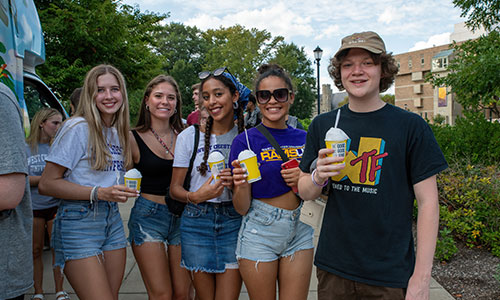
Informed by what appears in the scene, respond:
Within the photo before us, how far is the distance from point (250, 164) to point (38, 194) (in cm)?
293

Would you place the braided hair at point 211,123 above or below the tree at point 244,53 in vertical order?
below

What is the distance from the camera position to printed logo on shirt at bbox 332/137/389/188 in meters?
1.98

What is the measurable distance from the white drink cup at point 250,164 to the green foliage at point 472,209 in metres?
3.83

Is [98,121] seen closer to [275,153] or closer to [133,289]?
[275,153]

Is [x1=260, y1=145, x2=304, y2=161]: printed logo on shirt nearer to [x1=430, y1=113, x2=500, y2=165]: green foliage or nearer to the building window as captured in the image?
[x1=430, y1=113, x2=500, y2=165]: green foliage

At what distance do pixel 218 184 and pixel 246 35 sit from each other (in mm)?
40029

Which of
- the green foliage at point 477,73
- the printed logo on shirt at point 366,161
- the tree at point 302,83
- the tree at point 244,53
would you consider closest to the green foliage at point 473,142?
the green foliage at point 477,73

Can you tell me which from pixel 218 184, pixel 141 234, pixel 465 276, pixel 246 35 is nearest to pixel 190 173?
pixel 218 184

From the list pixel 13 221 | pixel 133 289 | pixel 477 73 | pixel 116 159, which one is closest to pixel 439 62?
pixel 477 73

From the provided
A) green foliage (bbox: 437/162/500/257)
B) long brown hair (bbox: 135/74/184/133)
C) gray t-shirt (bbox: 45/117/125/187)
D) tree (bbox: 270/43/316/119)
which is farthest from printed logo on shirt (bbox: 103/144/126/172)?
tree (bbox: 270/43/316/119)

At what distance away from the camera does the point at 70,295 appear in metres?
4.29

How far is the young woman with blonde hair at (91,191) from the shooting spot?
8.49 ft

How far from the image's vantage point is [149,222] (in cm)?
315

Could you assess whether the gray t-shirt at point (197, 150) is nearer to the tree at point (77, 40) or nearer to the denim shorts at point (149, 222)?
the denim shorts at point (149, 222)
